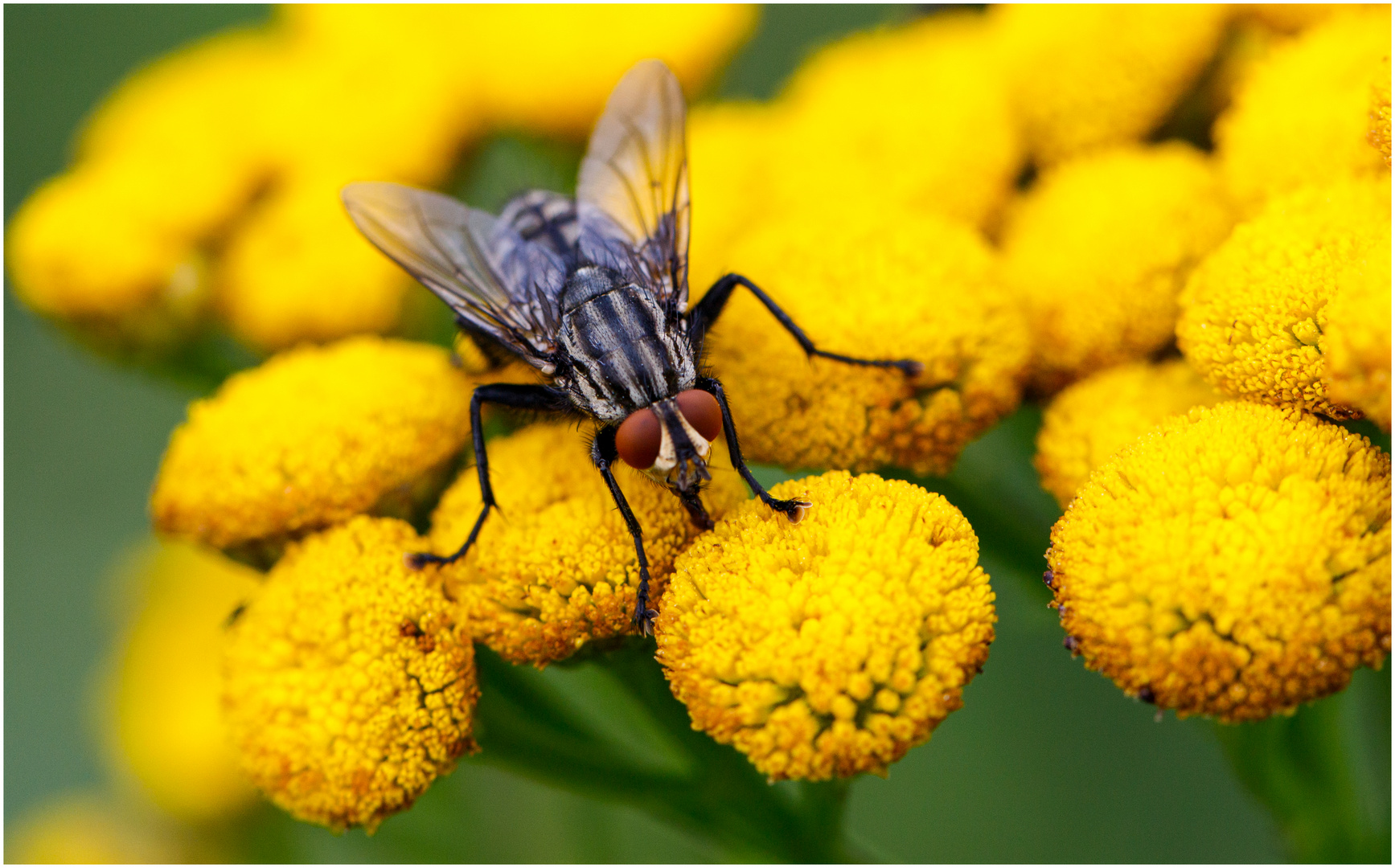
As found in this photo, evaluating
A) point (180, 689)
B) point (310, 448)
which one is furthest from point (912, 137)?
point (180, 689)

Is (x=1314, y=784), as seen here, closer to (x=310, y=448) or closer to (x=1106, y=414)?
(x=1106, y=414)

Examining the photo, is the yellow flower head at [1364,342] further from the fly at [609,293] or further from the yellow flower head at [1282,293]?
the fly at [609,293]

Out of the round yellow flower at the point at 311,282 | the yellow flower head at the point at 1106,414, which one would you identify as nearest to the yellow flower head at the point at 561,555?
the yellow flower head at the point at 1106,414

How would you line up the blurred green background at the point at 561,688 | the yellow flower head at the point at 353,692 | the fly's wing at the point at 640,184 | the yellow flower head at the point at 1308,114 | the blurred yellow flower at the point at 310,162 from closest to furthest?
the yellow flower head at the point at 353,692
the yellow flower head at the point at 1308,114
the fly's wing at the point at 640,184
the blurred green background at the point at 561,688
the blurred yellow flower at the point at 310,162

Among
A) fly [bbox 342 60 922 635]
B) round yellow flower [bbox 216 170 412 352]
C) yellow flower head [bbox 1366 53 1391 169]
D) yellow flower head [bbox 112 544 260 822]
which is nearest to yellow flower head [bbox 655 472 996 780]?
fly [bbox 342 60 922 635]

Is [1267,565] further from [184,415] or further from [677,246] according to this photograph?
[184,415]

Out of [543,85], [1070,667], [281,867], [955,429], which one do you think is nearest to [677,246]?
[955,429]

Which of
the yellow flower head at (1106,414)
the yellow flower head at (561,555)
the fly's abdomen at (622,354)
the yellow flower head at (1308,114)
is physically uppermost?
the yellow flower head at (1308,114)
